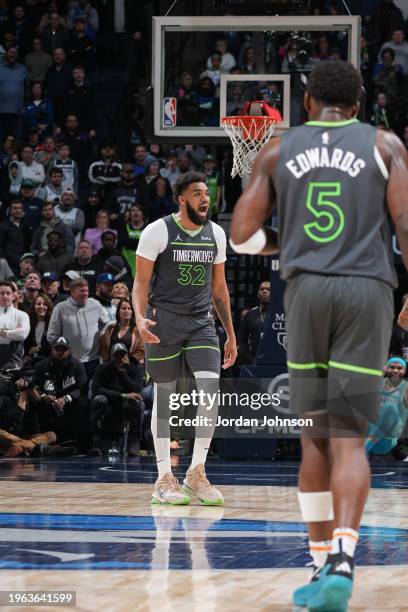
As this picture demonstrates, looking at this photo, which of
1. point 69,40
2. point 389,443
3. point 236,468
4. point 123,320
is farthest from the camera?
point 69,40

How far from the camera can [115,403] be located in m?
12.3

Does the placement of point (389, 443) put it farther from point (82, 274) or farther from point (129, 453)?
point (82, 274)

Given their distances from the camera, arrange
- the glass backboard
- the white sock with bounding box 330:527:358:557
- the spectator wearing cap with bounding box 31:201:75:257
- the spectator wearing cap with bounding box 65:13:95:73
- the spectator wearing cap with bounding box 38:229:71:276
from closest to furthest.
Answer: the white sock with bounding box 330:527:358:557, the glass backboard, the spectator wearing cap with bounding box 38:229:71:276, the spectator wearing cap with bounding box 31:201:75:257, the spectator wearing cap with bounding box 65:13:95:73

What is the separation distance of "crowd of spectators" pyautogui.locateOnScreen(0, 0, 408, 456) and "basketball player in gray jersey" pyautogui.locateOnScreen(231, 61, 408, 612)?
729 cm

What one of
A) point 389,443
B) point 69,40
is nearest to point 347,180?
point 389,443

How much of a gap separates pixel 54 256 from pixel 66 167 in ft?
7.91

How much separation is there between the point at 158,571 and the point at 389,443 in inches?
287

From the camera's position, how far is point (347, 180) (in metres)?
4.20

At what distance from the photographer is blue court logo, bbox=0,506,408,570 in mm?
5023

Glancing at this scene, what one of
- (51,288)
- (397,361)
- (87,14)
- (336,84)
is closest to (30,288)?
(51,288)

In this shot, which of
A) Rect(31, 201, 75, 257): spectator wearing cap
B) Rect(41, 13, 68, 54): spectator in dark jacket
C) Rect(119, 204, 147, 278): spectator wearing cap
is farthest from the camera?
Rect(41, 13, 68, 54): spectator in dark jacket

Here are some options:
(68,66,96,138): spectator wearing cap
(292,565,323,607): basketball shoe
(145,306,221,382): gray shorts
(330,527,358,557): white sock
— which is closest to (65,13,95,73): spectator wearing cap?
(68,66,96,138): spectator wearing cap

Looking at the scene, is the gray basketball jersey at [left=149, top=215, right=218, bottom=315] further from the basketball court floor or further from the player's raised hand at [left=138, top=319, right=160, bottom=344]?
the basketball court floor

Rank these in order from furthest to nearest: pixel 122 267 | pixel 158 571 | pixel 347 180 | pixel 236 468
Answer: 1. pixel 122 267
2. pixel 236 468
3. pixel 158 571
4. pixel 347 180
